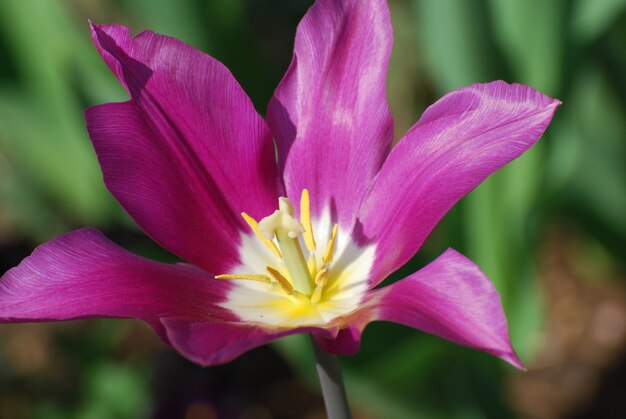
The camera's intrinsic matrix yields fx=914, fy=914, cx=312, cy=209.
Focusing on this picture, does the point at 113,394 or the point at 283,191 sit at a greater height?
the point at 283,191

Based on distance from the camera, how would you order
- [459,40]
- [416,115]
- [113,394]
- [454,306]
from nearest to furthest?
[454,306]
[459,40]
[113,394]
[416,115]

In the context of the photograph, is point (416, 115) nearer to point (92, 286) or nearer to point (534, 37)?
point (534, 37)

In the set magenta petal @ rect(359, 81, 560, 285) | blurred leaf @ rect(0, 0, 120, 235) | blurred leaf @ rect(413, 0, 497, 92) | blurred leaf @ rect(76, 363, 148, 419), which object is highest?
blurred leaf @ rect(413, 0, 497, 92)

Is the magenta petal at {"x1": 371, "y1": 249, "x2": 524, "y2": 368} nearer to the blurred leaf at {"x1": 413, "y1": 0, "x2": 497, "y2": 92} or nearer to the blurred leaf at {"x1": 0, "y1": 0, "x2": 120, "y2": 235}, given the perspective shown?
the blurred leaf at {"x1": 413, "y1": 0, "x2": 497, "y2": 92}

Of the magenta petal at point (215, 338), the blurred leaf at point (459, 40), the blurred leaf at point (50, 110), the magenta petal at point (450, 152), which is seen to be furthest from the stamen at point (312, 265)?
the blurred leaf at point (50, 110)

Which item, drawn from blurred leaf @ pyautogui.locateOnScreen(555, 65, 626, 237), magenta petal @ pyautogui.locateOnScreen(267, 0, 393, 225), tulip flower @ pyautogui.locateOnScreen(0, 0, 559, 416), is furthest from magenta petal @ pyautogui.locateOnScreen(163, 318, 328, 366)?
blurred leaf @ pyautogui.locateOnScreen(555, 65, 626, 237)

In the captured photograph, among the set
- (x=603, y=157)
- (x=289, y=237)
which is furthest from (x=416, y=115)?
(x=289, y=237)

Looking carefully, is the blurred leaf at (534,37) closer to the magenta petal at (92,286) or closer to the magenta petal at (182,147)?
the magenta petal at (182,147)
